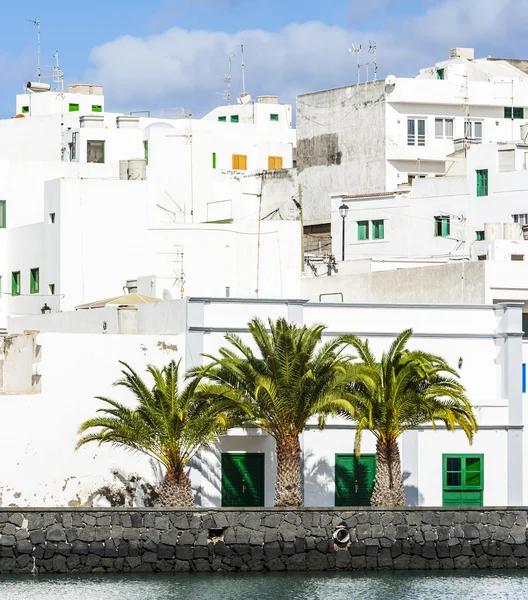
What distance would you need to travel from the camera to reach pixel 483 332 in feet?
128

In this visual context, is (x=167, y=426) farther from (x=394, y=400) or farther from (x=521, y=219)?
(x=521, y=219)

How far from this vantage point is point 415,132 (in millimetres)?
61156

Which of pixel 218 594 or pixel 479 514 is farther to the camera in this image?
pixel 479 514

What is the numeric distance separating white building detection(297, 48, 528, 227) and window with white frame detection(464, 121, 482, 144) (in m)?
0.04

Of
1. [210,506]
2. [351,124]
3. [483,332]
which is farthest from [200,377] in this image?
[351,124]

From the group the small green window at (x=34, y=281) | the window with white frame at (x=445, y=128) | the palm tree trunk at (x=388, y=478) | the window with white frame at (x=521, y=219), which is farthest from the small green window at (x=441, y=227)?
the palm tree trunk at (x=388, y=478)

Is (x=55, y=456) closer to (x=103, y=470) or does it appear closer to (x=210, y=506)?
(x=103, y=470)

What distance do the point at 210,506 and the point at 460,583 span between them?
6.28m

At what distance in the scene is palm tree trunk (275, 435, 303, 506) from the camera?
34.8 metres

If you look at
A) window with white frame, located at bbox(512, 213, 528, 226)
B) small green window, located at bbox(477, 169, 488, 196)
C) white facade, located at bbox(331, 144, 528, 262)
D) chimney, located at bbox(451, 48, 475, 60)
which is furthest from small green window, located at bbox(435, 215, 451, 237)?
chimney, located at bbox(451, 48, 475, 60)

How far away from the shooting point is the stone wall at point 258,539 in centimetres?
3278

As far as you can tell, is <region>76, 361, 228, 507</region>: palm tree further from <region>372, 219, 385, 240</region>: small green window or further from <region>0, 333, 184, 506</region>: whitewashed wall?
<region>372, 219, 385, 240</region>: small green window

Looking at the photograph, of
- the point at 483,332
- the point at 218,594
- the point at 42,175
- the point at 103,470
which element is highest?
the point at 42,175

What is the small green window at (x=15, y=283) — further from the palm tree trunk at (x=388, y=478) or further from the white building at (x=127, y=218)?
the palm tree trunk at (x=388, y=478)
